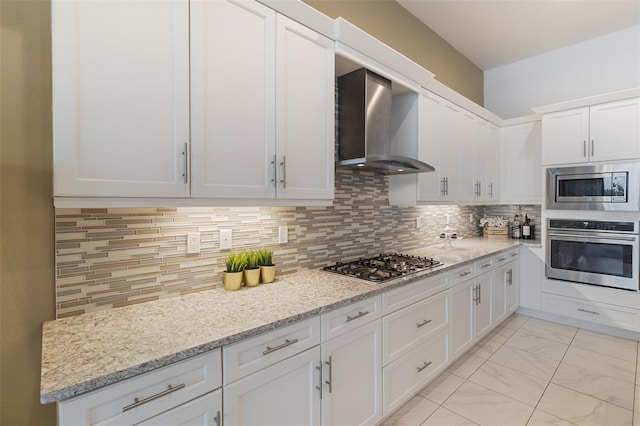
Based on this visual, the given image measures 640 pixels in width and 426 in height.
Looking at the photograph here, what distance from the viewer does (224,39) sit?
1.42 m

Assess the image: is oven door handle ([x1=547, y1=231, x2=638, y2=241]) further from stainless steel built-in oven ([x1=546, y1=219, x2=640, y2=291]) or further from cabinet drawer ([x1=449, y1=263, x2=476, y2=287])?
cabinet drawer ([x1=449, y1=263, x2=476, y2=287])

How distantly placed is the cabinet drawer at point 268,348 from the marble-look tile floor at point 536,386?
1054 mm

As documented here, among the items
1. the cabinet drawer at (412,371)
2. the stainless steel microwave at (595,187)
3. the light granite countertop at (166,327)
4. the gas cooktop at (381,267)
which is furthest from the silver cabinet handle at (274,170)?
the stainless steel microwave at (595,187)

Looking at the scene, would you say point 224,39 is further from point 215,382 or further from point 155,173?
point 215,382

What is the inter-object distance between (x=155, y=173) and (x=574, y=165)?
399 cm

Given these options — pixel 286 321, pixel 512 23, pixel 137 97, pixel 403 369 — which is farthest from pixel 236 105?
pixel 512 23

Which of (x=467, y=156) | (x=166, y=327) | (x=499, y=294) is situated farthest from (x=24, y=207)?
(x=499, y=294)

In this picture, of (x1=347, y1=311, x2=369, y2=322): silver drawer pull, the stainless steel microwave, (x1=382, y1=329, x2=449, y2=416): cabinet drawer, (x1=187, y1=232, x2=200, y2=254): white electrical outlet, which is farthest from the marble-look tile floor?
(x1=187, y1=232, x2=200, y2=254): white electrical outlet

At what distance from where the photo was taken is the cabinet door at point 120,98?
42.1 inches

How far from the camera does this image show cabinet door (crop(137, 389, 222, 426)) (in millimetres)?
1018

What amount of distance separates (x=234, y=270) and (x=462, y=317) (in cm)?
196

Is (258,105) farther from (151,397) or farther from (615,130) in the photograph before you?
(615,130)

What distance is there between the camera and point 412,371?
81.0 inches

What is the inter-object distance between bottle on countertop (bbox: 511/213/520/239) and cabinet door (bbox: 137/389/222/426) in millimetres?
4191
